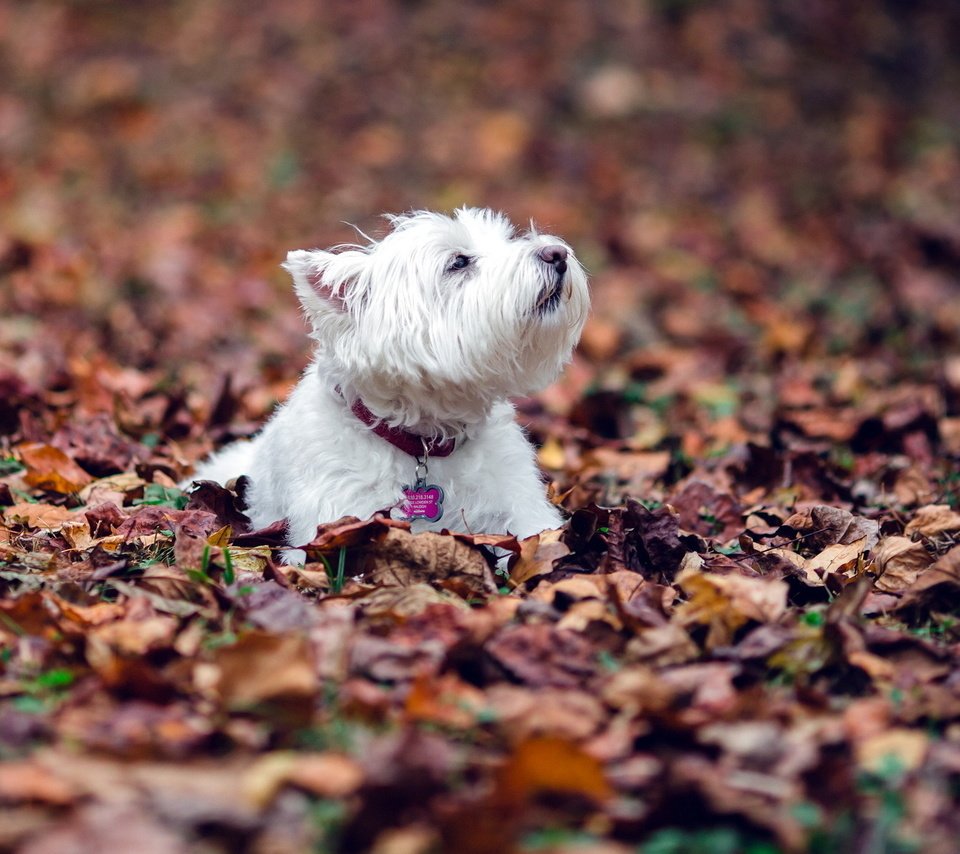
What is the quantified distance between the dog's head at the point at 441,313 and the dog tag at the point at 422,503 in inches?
8.8

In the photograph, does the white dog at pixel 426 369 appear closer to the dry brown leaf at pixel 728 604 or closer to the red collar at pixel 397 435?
the red collar at pixel 397 435

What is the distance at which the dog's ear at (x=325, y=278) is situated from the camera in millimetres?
4012

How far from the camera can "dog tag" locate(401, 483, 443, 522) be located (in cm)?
399

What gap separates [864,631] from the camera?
10.0 ft

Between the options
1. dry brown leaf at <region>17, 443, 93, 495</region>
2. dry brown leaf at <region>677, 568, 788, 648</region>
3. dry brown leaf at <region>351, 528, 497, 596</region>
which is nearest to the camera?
dry brown leaf at <region>677, 568, 788, 648</region>

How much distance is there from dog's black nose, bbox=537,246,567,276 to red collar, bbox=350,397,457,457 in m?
0.70

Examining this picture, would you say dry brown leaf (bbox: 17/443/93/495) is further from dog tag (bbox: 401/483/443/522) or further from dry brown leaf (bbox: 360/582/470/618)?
dry brown leaf (bbox: 360/582/470/618)

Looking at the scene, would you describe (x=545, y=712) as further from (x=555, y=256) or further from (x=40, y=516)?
(x=40, y=516)

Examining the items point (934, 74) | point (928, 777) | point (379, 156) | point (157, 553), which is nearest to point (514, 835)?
point (928, 777)

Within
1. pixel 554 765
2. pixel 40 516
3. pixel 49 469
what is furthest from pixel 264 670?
pixel 49 469

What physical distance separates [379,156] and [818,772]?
32.5 feet

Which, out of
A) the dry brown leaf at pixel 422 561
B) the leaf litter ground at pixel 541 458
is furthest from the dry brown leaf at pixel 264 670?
the dry brown leaf at pixel 422 561

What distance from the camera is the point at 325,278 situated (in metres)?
4.02

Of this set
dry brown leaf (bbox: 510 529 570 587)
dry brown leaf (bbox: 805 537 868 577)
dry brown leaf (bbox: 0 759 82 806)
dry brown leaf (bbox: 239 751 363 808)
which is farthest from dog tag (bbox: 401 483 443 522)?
dry brown leaf (bbox: 0 759 82 806)
